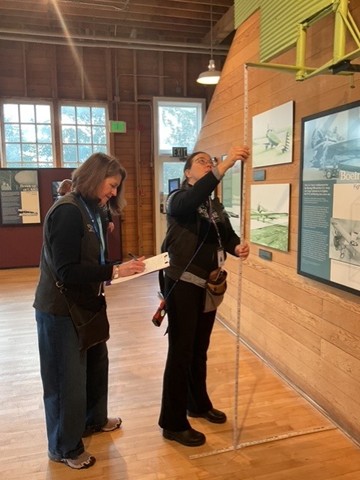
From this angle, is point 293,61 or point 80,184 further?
point 293,61

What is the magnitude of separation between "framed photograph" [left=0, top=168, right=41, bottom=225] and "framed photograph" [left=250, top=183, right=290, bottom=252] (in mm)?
4952

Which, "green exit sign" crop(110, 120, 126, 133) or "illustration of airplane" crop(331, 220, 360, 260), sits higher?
"green exit sign" crop(110, 120, 126, 133)

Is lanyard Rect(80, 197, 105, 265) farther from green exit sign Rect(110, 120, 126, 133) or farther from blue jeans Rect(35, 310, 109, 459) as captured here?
green exit sign Rect(110, 120, 126, 133)

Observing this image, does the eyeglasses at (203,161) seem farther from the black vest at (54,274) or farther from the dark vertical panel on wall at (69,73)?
the dark vertical panel on wall at (69,73)

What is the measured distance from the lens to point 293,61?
2.70 m

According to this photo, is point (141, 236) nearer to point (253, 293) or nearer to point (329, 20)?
point (253, 293)

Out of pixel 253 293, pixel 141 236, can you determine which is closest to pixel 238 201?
pixel 253 293

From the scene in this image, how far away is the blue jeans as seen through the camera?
6.18 feet

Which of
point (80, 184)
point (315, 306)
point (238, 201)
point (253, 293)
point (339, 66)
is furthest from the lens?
point (238, 201)

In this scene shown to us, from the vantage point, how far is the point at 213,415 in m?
2.42

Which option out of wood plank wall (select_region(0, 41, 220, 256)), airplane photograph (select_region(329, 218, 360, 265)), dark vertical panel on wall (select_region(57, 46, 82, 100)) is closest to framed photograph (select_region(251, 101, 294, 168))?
airplane photograph (select_region(329, 218, 360, 265))

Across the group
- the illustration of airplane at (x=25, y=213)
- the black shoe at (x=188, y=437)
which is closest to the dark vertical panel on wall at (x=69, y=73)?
the illustration of airplane at (x=25, y=213)

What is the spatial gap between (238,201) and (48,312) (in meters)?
2.33

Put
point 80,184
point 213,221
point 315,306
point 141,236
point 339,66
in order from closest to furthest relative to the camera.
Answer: point 339,66, point 80,184, point 213,221, point 315,306, point 141,236
